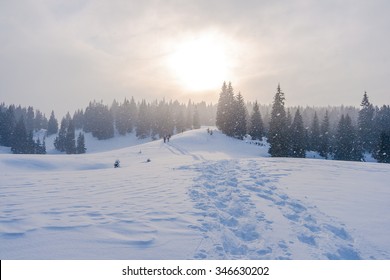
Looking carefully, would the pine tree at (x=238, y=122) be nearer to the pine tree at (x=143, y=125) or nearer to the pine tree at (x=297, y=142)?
the pine tree at (x=297, y=142)

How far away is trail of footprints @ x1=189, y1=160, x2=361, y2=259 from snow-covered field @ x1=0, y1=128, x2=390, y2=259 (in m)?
0.02

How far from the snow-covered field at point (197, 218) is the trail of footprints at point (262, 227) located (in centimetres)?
2

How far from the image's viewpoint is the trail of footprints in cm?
615

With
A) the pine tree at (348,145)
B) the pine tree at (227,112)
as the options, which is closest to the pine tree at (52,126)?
the pine tree at (227,112)

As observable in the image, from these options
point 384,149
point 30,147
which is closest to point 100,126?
point 30,147

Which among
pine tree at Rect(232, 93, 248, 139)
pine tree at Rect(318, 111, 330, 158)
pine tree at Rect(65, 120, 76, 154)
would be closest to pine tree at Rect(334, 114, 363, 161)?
pine tree at Rect(318, 111, 330, 158)

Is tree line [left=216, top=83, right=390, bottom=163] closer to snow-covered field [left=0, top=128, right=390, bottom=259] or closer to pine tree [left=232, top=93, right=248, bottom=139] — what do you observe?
pine tree [left=232, top=93, right=248, bottom=139]

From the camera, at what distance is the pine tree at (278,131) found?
180 feet

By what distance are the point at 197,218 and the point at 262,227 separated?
1776 millimetres

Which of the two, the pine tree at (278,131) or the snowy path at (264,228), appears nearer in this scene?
the snowy path at (264,228)

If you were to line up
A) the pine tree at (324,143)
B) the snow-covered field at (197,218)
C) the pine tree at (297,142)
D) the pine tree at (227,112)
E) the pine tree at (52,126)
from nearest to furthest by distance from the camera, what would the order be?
the snow-covered field at (197,218) → the pine tree at (297,142) → the pine tree at (227,112) → the pine tree at (324,143) → the pine tree at (52,126)

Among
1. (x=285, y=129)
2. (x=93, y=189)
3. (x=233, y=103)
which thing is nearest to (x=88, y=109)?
(x=233, y=103)

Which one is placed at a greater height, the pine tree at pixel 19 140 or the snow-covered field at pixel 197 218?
the pine tree at pixel 19 140

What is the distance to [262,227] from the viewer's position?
7516mm
